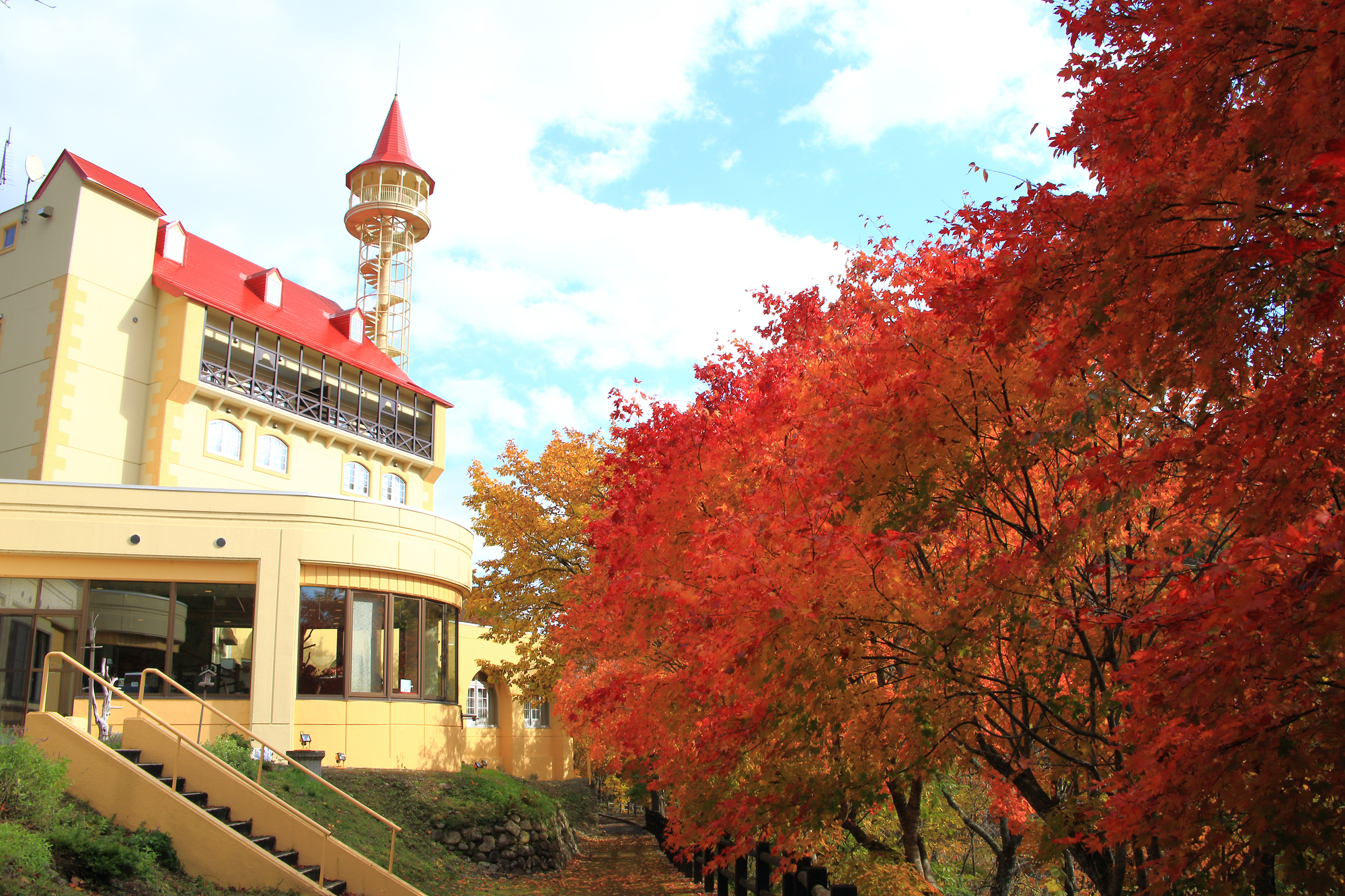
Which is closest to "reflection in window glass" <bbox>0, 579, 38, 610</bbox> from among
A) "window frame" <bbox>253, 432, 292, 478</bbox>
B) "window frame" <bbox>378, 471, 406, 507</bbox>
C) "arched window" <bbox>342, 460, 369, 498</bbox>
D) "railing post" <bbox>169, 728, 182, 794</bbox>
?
"railing post" <bbox>169, 728, 182, 794</bbox>

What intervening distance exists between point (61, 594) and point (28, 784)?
369 inches

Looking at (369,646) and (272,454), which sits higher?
(272,454)

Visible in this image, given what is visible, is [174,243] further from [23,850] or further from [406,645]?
[23,850]

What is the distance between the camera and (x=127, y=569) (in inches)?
760

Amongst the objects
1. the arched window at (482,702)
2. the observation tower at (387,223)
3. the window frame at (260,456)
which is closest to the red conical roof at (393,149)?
the observation tower at (387,223)

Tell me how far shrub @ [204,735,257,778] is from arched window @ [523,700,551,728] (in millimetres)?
17537

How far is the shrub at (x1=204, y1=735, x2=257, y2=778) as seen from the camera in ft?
49.8

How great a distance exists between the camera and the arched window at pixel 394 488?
39000mm

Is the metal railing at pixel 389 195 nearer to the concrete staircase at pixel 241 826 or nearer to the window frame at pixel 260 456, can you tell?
the window frame at pixel 260 456

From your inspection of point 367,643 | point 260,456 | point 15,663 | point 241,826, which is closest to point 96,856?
point 241,826

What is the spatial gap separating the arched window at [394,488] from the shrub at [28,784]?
27708mm

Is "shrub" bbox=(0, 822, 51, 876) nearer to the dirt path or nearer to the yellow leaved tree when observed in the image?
the dirt path

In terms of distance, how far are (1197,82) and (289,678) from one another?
1993 centimetres

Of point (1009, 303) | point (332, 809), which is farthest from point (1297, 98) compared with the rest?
point (332, 809)
